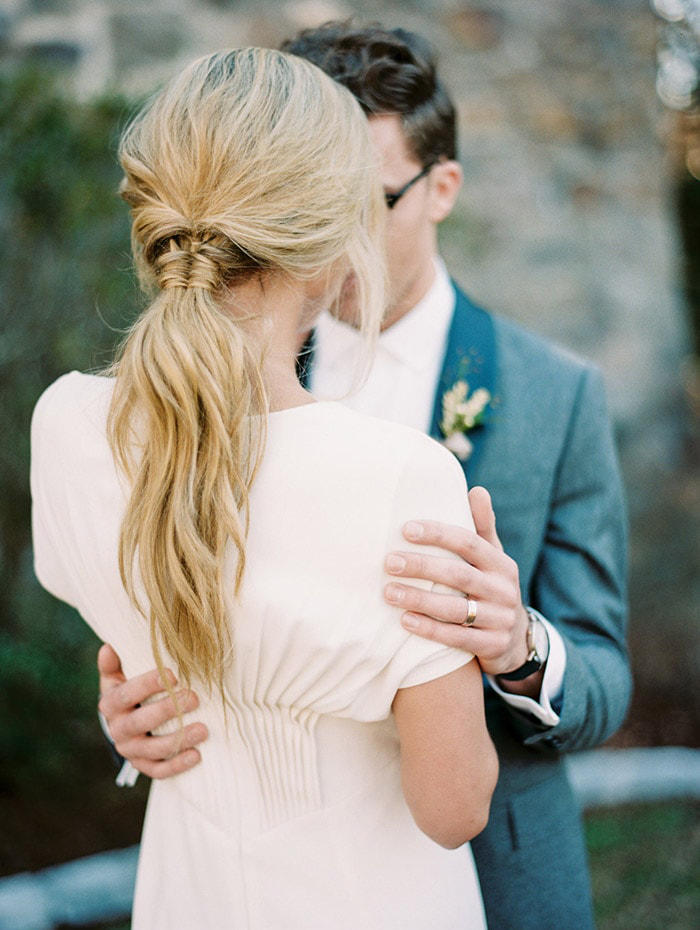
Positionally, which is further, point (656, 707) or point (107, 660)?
point (656, 707)

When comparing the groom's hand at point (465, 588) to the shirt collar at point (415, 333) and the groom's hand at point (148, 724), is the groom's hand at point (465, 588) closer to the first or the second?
the groom's hand at point (148, 724)

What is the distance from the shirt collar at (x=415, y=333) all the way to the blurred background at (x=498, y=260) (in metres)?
1.34

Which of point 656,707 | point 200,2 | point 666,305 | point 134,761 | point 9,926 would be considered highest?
point 200,2

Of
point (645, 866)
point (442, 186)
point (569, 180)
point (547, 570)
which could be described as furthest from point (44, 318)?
point (645, 866)

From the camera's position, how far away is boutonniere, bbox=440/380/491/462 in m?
1.83

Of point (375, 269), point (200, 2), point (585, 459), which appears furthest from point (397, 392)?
point (200, 2)

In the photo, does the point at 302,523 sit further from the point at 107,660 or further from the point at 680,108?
the point at 680,108

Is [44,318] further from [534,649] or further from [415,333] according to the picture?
[534,649]

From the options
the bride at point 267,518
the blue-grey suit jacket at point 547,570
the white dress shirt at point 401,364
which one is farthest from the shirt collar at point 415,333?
the bride at point 267,518

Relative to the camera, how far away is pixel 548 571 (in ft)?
6.21

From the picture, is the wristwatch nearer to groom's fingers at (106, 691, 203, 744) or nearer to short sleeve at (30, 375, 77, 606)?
groom's fingers at (106, 691, 203, 744)

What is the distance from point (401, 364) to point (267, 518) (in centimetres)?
97

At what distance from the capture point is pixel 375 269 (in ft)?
4.48

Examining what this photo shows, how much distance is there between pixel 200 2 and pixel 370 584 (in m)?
3.46
